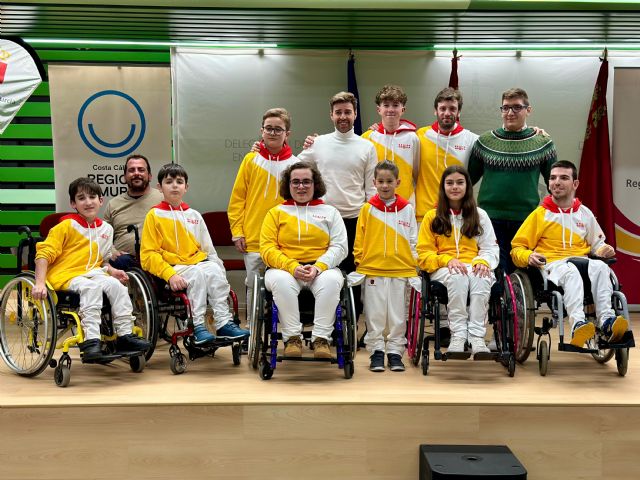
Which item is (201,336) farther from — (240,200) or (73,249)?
(240,200)

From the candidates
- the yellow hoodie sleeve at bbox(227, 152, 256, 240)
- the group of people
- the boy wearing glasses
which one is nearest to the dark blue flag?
the group of people

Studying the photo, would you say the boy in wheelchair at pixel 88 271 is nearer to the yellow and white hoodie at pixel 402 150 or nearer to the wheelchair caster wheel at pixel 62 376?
the wheelchair caster wheel at pixel 62 376

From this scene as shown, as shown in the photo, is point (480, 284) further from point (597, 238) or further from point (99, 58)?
point (99, 58)

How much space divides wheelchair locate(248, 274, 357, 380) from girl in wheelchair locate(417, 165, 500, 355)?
50 centimetres

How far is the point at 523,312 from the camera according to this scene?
3734mm

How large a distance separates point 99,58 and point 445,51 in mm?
2851

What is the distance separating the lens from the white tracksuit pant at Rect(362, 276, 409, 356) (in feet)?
12.4

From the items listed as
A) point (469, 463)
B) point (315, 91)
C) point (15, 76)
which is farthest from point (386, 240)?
point (15, 76)

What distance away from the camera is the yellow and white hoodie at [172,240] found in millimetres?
3797

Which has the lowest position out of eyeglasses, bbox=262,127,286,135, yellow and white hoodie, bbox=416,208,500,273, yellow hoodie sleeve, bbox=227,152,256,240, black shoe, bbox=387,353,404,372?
black shoe, bbox=387,353,404,372

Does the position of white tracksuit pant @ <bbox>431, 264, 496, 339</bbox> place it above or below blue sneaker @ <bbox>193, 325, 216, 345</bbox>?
above

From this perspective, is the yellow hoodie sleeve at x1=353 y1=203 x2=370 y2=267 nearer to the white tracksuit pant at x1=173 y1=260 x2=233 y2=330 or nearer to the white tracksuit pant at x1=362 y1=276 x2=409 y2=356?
the white tracksuit pant at x1=362 y1=276 x2=409 y2=356

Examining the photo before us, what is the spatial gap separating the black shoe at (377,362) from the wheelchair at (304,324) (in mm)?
196

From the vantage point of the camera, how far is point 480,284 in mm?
3611
